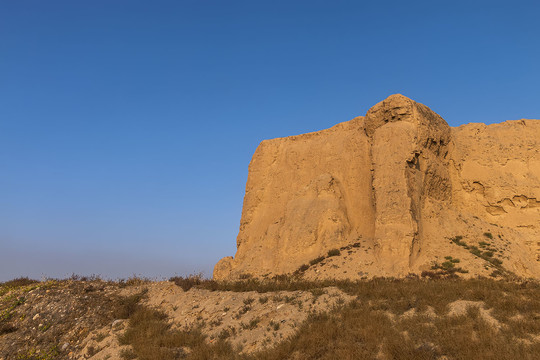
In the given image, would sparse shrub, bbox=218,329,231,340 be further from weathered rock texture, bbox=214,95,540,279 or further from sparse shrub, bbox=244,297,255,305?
weathered rock texture, bbox=214,95,540,279

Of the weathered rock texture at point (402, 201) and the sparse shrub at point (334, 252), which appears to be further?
the sparse shrub at point (334, 252)

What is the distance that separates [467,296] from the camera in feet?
35.2

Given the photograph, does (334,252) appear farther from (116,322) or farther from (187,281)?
(116,322)

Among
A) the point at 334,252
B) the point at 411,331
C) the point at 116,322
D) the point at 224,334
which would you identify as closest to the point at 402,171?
the point at 334,252

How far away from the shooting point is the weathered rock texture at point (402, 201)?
68.7 ft

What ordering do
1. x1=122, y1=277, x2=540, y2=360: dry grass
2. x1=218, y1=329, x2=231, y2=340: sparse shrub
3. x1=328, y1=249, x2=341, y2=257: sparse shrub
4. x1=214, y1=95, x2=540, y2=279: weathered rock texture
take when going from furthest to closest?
x1=328, y1=249, x2=341, y2=257: sparse shrub, x1=214, y1=95, x2=540, y2=279: weathered rock texture, x1=218, y1=329, x2=231, y2=340: sparse shrub, x1=122, y1=277, x2=540, y2=360: dry grass

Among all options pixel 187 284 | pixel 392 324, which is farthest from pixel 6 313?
pixel 392 324

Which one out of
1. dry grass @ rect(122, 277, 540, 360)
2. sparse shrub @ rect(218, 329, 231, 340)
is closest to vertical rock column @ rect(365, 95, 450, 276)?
dry grass @ rect(122, 277, 540, 360)

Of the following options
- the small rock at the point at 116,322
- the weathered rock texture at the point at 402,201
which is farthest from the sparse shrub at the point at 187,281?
the weathered rock texture at the point at 402,201

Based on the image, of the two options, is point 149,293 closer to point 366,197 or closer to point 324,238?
point 324,238

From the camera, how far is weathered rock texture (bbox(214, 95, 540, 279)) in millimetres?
20938

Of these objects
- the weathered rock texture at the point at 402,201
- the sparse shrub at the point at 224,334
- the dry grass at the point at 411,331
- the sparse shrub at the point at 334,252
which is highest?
the weathered rock texture at the point at 402,201

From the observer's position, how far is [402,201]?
21375 millimetres

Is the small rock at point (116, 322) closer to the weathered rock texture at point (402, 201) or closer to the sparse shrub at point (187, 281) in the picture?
the sparse shrub at point (187, 281)
